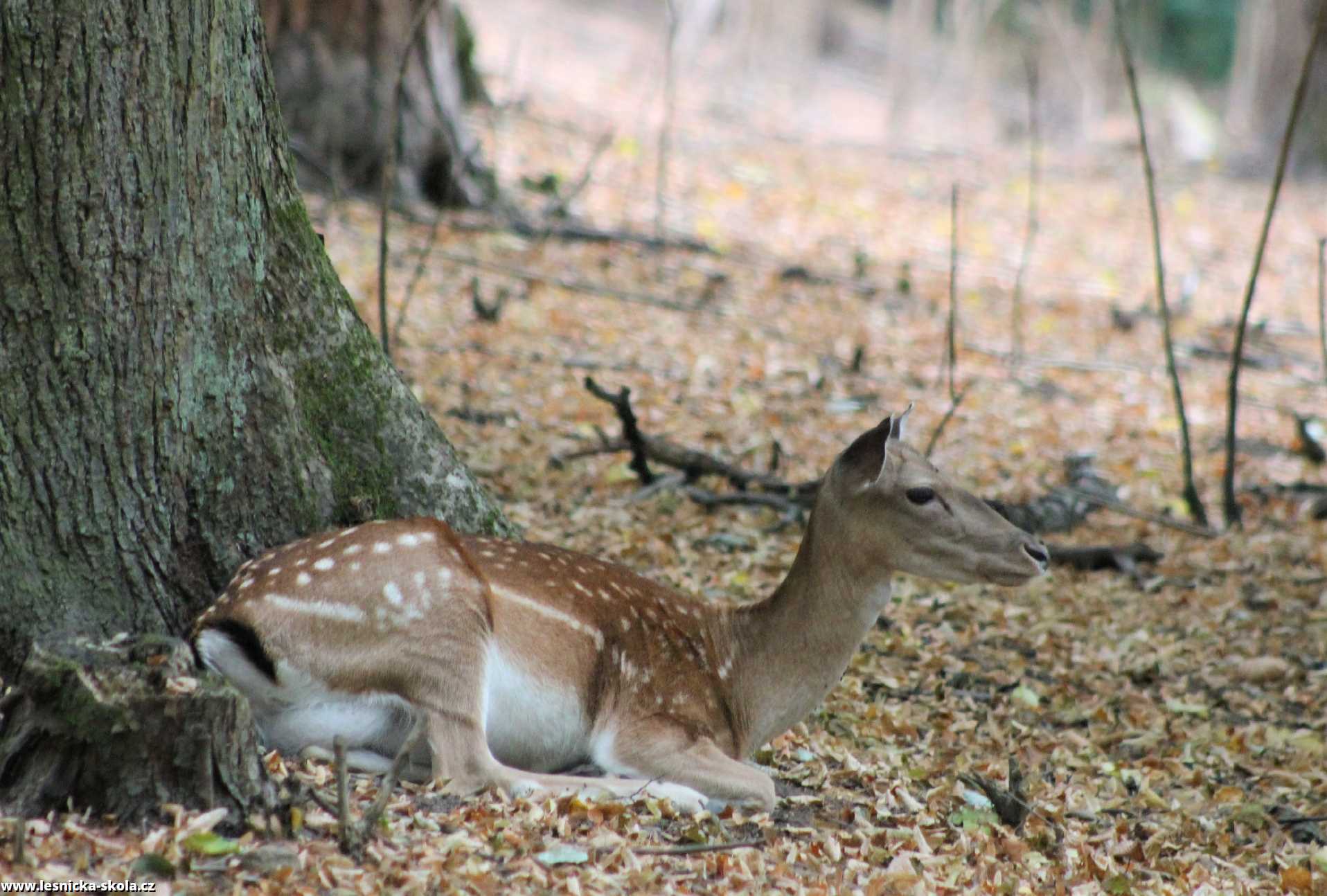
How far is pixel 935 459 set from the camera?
7816 millimetres

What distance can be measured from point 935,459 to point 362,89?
4929 millimetres

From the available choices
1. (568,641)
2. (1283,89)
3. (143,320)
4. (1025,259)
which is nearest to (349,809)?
(568,641)

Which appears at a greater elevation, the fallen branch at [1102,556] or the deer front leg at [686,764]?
the fallen branch at [1102,556]

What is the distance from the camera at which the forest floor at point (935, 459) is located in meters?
3.71

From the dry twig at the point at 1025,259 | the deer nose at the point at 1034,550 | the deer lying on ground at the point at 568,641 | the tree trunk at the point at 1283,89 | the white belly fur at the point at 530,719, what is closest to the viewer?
the deer lying on ground at the point at 568,641

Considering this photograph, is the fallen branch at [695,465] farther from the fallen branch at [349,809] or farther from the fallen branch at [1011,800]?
the fallen branch at [349,809]

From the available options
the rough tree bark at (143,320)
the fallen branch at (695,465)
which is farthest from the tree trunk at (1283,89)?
the rough tree bark at (143,320)

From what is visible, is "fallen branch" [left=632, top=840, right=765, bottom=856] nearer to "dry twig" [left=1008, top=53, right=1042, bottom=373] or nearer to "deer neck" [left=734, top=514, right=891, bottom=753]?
"deer neck" [left=734, top=514, right=891, bottom=753]

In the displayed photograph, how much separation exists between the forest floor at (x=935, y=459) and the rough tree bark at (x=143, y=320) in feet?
2.40

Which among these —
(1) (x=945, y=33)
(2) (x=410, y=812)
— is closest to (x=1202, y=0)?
(1) (x=945, y=33)

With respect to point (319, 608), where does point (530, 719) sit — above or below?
below

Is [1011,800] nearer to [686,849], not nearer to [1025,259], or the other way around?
[686,849]

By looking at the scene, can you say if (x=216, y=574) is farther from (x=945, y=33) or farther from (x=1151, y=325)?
(x=945, y=33)

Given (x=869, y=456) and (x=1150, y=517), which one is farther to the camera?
(x=1150, y=517)
